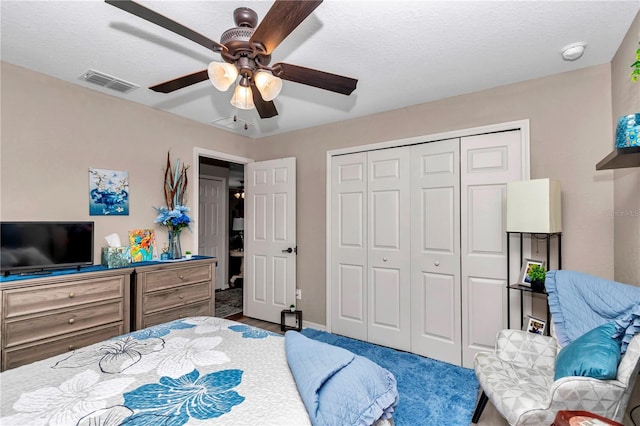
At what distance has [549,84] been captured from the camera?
253cm

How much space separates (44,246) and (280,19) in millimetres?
2423

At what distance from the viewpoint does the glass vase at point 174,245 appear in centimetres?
327

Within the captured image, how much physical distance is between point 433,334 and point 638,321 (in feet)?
5.63

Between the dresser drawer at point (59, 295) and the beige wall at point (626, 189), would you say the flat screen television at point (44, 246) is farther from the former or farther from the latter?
the beige wall at point (626, 189)

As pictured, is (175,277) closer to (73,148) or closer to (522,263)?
(73,148)

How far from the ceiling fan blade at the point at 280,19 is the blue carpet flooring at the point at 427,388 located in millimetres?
2316

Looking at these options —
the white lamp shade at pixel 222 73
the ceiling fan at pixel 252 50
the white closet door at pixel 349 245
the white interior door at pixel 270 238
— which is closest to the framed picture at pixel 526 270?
the white closet door at pixel 349 245

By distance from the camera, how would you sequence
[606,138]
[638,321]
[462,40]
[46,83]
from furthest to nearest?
[46,83], [606,138], [462,40], [638,321]

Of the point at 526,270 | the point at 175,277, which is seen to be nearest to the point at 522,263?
the point at 526,270

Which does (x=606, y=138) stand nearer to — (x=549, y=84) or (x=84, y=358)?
(x=549, y=84)

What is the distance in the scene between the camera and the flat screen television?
2176mm

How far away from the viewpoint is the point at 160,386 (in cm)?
123

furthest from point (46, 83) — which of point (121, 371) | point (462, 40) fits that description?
point (462, 40)

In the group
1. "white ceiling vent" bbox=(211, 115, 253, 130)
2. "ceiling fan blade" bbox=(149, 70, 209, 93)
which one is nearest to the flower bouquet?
"white ceiling vent" bbox=(211, 115, 253, 130)
